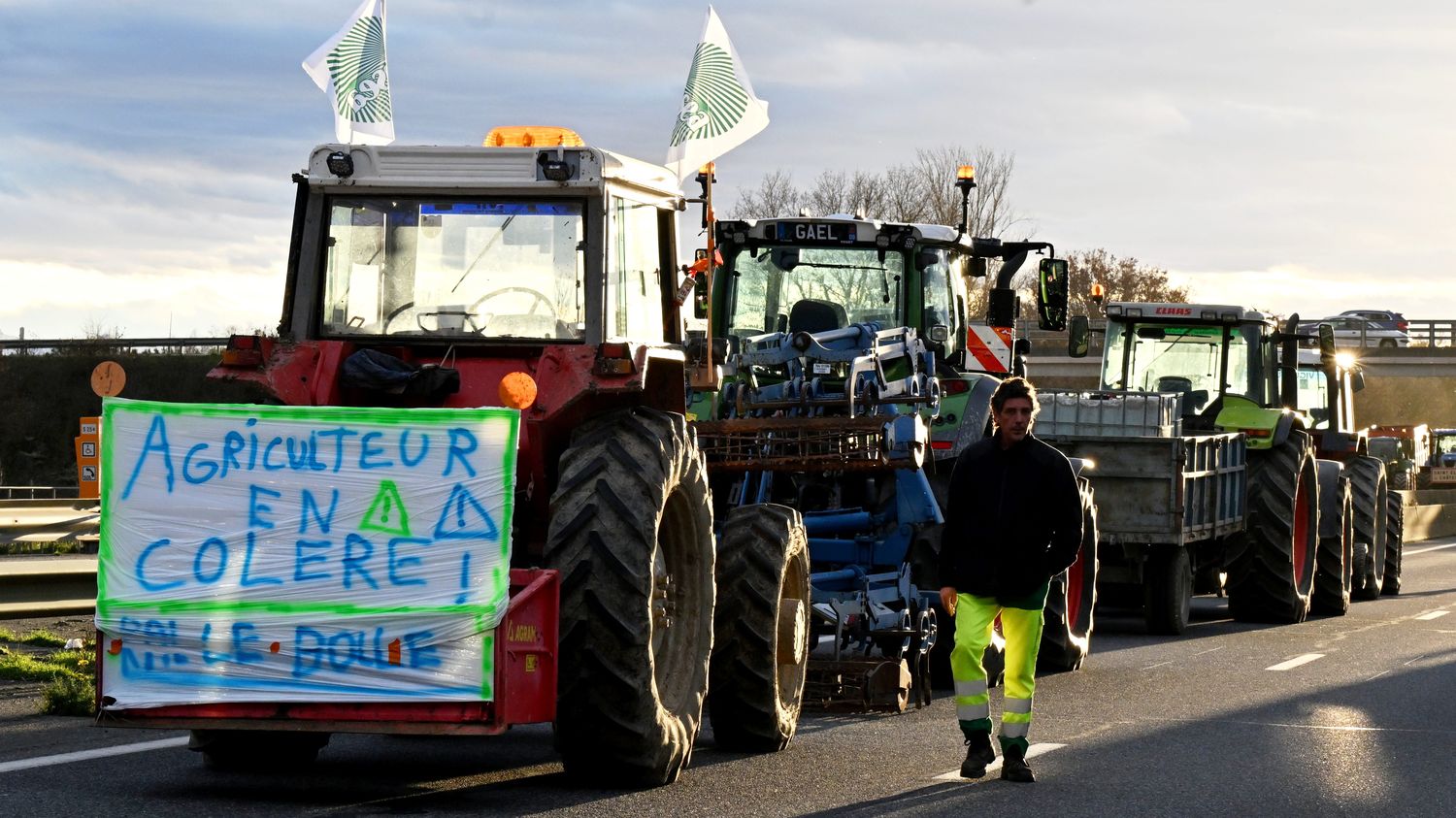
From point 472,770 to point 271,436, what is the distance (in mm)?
1887

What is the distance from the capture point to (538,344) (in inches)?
353

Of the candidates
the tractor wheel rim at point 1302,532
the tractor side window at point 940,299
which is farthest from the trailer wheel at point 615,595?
the tractor wheel rim at point 1302,532

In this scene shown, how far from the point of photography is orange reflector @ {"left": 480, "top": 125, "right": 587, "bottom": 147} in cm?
908

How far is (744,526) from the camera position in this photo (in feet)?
33.2

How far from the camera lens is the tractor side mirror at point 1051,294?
14.6 m

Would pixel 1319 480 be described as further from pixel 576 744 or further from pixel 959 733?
pixel 576 744

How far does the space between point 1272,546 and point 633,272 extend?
11.6 m

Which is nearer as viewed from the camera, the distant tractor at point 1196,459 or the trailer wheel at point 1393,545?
the distant tractor at point 1196,459

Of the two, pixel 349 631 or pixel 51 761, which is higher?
pixel 349 631

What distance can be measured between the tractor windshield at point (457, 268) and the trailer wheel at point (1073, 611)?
596cm

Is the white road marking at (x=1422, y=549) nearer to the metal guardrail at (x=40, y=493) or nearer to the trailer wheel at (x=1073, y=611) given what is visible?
the trailer wheel at (x=1073, y=611)

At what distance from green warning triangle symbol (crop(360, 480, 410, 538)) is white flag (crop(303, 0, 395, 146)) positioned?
2.24m

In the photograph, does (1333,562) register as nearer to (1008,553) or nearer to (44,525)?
(1008,553)

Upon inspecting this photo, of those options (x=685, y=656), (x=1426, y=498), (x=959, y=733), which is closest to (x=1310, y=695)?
(x=959, y=733)
